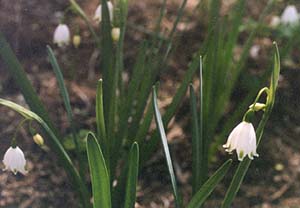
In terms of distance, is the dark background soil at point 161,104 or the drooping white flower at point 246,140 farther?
the dark background soil at point 161,104

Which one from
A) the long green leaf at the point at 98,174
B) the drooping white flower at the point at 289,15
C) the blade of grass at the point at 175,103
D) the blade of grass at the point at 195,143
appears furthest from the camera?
the drooping white flower at the point at 289,15

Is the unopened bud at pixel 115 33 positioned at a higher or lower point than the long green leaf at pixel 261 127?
higher

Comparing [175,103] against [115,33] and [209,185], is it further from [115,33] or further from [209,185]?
[209,185]

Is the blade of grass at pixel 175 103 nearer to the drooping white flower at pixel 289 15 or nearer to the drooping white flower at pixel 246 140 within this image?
the drooping white flower at pixel 246 140

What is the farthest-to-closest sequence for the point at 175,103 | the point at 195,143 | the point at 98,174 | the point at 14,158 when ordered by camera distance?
the point at 175,103 < the point at 195,143 < the point at 14,158 < the point at 98,174

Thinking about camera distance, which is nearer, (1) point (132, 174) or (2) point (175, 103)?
(1) point (132, 174)

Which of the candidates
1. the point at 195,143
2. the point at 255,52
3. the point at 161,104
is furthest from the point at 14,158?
the point at 255,52

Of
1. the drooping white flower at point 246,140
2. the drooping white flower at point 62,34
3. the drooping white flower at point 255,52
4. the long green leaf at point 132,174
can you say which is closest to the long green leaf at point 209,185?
the drooping white flower at point 246,140

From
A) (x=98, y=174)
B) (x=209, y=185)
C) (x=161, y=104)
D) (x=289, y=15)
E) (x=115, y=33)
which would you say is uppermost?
(x=115, y=33)
